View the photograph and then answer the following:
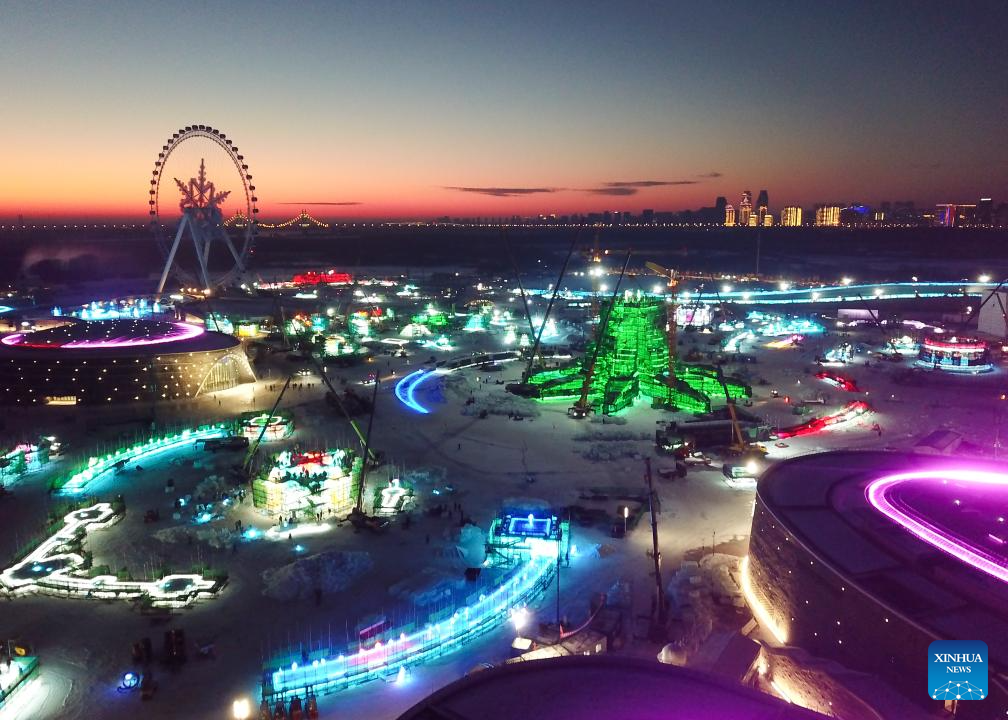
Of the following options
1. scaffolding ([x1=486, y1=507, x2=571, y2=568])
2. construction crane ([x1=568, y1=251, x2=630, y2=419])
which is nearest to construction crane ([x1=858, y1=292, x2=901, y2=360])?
construction crane ([x1=568, y1=251, x2=630, y2=419])

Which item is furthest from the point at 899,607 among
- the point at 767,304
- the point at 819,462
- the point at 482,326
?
the point at 767,304

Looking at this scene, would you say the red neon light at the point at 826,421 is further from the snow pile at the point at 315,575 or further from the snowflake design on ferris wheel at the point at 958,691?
the snow pile at the point at 315,575

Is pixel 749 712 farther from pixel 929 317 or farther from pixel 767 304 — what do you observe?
pixel 767 304

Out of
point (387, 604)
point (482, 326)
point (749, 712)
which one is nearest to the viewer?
point (749, 712)

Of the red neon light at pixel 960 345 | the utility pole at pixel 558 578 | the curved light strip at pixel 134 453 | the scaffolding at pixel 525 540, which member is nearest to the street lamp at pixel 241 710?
the utility pole at pixel 558 578

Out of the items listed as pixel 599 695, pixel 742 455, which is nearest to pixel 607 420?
pixel 742 455

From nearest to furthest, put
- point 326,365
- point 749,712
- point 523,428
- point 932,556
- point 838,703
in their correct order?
1. point 749,712
2. point 838,703
3. point 932,556
4. point 523,428
5. point 326,365

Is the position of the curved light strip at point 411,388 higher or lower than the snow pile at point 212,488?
lower
